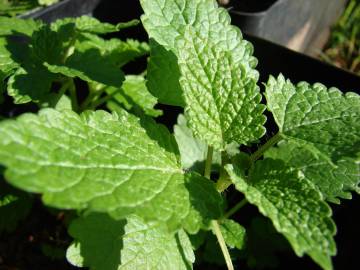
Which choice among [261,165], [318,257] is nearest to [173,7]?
[261,165]

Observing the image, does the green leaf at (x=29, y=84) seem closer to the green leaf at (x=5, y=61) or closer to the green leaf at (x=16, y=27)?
the green leaf at (x=5, y=61)

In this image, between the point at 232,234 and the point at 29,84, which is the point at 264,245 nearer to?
the point at 232,234

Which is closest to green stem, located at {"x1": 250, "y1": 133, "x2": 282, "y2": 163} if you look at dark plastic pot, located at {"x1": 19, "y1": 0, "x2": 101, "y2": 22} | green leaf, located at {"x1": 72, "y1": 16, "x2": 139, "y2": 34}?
green leaf, located at {"x1": 72, "y1": 16, "x2": 139, "y2": 34}

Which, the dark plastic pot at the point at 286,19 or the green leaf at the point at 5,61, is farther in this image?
the dark plastic pot at the point at 286,19

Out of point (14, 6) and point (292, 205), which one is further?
point (14, 6)

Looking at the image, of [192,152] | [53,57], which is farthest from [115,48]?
[192,152]

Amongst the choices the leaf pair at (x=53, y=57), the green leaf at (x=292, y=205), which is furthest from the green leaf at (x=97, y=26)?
the green leaf at (x=292, y=205)

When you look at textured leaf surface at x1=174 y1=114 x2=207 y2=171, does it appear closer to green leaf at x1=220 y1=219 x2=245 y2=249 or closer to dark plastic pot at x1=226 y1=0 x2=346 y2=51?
green leaf at x1=220 y1=219 x2=245 y2=249
